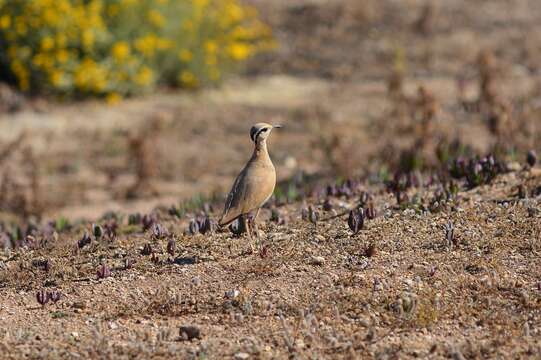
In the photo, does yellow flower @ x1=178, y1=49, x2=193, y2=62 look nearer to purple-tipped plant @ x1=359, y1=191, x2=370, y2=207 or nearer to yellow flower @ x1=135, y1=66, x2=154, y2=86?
yellow flower @ x1=135, y1=66, x2=154, y2=86

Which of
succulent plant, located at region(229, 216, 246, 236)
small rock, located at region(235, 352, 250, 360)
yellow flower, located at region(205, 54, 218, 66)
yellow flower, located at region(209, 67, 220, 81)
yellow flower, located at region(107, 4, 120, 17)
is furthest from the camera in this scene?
yellow flower, located at region(209, 67, 220, 81)

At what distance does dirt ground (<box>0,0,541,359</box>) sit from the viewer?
5191mm

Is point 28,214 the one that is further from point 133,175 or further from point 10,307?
point 10,307

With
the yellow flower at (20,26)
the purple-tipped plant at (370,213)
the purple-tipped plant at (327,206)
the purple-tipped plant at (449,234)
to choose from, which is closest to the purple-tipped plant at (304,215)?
the purple-tipped plant at (327,206)

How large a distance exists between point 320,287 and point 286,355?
73 cm

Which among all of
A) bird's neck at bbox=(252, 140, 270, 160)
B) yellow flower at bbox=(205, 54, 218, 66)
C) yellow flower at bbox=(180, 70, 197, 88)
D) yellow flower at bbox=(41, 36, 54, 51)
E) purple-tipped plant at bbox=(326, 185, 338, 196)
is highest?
yellow flower at bbox=(41, 36, 54, 51)

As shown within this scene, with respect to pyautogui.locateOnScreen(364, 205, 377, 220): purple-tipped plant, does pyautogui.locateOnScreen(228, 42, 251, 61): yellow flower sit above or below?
above

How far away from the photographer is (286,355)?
16.4 ft

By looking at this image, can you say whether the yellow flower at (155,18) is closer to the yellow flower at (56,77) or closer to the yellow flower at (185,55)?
the yellow flower at (185,55)

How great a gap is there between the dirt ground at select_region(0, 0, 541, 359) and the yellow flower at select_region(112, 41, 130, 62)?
102 centimetres


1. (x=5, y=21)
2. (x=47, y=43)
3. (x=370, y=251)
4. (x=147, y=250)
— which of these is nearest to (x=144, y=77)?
(x=47, y=43)

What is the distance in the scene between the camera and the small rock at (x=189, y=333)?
17.0ft

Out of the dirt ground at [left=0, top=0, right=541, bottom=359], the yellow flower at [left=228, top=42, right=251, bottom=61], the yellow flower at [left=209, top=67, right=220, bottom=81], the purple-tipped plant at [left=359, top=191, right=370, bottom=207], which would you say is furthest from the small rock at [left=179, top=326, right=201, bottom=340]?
the yellow flower at [left=209, top=67, right=220, bottom=81]

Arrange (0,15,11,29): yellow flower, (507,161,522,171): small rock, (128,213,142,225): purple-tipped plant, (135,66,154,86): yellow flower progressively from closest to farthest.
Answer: (128,213,142,225): purple-tipped plant → (507,161,522,171): small rock → (0,15,11,29): yellow flower → (135,66,154,86): yellow flower
